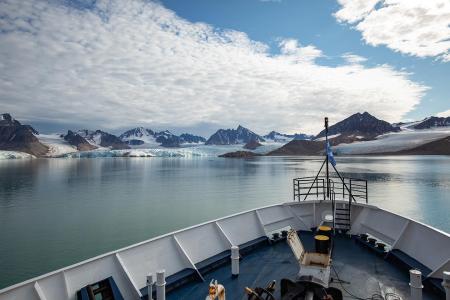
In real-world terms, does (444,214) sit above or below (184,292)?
below

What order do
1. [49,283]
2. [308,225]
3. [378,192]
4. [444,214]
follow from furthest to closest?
[378,192], [444,214], [308,225], [49,283]

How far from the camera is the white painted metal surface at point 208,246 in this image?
19.5ft

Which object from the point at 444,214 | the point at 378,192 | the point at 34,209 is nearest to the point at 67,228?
the point at 34,209

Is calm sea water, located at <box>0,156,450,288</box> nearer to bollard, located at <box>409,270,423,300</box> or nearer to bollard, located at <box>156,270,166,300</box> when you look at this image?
bollard, located at <box>156,270,166,300</box>

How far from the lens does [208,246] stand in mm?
8844

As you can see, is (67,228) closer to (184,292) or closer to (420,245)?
(184,292)

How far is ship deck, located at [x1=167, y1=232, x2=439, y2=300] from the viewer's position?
706 cm

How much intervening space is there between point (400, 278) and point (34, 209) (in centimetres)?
4024

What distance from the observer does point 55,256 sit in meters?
19.0

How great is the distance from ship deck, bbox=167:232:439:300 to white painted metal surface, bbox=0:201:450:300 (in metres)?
0.66

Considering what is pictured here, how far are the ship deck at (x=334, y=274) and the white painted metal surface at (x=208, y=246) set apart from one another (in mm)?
656

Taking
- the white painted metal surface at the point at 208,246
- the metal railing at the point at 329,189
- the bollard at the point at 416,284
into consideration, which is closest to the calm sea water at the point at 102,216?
the metal railing at the point at 329,189

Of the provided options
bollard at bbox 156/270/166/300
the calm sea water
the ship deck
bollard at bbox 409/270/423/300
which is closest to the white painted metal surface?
the ship deck

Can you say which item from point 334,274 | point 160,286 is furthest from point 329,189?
point 160,286
